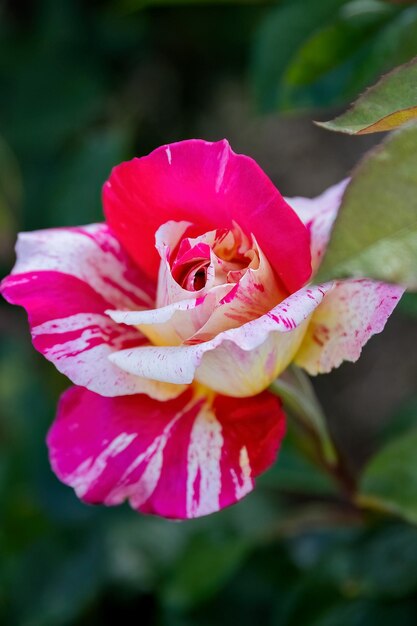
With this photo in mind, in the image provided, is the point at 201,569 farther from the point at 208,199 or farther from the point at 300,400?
the point at 208,199

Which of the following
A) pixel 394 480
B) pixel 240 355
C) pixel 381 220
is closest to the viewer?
pixel 381 220

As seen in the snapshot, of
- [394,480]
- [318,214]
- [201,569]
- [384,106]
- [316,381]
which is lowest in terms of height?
[316,381]

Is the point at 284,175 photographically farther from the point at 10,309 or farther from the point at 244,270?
the point at 244,270

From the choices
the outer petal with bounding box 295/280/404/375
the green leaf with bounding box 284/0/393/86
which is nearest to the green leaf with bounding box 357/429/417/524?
the outer petal with bounding box 295/280/404/375

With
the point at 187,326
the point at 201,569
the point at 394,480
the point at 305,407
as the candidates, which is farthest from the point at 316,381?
the point at 187,326

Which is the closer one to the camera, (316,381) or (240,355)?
(240,355)

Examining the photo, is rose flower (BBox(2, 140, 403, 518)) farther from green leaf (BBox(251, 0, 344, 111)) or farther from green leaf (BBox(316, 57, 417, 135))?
green leaf (BBox(251, 0, 344, 111))

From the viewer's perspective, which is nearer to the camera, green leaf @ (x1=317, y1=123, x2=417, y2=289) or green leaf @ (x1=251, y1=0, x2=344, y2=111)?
green leaf @ (x1=317, y1=123, x2=417, y2=289)

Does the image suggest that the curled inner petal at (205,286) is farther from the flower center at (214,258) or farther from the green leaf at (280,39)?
the green leaf at (280,39)
